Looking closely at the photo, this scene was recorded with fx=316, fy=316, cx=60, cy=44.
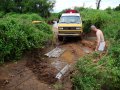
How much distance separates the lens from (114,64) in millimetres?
12453

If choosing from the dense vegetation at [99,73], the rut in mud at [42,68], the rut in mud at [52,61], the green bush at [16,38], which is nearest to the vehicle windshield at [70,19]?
the rut in mud at [52,61]

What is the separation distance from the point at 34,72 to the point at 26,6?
2771 centimetres

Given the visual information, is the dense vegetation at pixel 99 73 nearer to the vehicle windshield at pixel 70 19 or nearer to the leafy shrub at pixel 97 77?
the leafy shrub at pixel 97 77

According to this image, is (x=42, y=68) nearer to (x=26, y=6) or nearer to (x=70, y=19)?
(x=70, y=19)

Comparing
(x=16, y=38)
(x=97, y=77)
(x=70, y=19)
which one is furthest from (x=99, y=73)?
(x=70, y=19)

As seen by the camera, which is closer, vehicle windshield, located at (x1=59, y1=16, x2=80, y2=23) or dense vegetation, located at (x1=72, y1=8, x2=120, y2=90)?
dense vegetation, located at (x1=72, y1=8, x2=120, y2=90)

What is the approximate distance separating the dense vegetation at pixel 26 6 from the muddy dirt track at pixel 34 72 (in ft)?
73.0

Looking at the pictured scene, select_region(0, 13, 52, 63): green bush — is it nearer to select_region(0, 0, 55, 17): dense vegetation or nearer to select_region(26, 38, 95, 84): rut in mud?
select_region(26, 38, 95, 84): rut in mud

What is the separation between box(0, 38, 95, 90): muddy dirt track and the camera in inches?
482

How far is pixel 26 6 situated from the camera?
1608 inches

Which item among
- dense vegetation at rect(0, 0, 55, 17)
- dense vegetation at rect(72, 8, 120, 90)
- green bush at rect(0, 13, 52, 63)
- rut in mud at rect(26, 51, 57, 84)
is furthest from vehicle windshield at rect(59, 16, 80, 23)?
dense vegetation at rect(0, 0, 55, 17)

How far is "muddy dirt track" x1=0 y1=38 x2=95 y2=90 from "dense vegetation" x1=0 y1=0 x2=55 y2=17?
22.3 meters

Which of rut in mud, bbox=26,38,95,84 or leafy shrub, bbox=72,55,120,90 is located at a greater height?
leafy shrub, bbox=72,55,120,90

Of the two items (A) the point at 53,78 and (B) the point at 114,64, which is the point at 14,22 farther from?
(B) the point at 114,64
